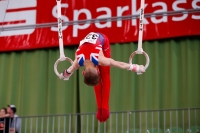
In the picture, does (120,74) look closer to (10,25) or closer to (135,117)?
(135,117)

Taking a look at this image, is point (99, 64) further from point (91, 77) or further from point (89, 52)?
point (91, 77)

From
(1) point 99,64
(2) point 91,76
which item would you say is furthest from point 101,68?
(2) point 91,76

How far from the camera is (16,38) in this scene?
8891 millimetres

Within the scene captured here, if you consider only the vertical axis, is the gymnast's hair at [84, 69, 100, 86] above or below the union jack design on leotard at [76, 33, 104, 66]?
below

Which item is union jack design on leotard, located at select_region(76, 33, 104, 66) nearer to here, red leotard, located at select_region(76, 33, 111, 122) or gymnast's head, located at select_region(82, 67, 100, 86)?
red leotard, located at select_region(76, 33, 111, 122)

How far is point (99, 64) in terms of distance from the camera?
4945 mm

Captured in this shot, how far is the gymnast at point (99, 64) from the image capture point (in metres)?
4.89

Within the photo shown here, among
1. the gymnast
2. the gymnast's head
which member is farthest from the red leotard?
the gymnast's head

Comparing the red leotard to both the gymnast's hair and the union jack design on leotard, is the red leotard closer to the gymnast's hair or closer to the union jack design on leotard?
the union jack design on leotard

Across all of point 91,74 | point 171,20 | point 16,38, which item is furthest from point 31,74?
point 91,74

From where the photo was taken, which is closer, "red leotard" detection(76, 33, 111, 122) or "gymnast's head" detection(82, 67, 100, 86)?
"gymnast's head" detection(82, 67, 100, 86)

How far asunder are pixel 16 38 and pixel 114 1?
2.09 metres

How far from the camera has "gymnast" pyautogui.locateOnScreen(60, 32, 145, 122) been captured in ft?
16.1

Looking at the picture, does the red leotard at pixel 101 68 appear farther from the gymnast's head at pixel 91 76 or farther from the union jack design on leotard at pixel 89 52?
the gymnast's head at pixel 91 76
